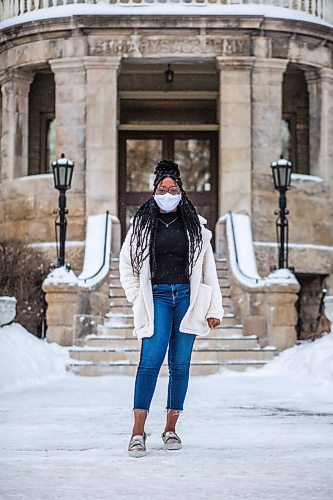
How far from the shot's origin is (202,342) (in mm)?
18469

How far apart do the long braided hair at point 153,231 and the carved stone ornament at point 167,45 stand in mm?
18021

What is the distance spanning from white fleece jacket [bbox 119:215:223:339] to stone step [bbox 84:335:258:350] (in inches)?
416

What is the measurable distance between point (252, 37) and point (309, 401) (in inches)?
602

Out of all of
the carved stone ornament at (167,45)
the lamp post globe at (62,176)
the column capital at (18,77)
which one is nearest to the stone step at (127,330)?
the lamp post globe at (62,176)

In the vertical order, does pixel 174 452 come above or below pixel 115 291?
below

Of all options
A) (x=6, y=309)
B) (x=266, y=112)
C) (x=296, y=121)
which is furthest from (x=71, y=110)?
(x=6, y=309)

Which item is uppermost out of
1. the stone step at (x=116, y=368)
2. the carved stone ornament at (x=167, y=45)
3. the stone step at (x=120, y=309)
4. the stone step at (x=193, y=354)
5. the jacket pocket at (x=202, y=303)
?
the carved stone ornament at (x=167, y=45)

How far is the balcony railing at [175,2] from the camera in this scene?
25716mm

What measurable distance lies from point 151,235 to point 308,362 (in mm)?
8328

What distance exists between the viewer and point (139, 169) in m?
28.4

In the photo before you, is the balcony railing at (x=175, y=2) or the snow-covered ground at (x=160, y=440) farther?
the balcony railing at (x=175, y=2)

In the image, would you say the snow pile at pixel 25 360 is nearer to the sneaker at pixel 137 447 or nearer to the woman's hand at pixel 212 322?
the woman's hand at pixel 212 322

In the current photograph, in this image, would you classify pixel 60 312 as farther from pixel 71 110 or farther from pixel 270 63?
pixel 270 63

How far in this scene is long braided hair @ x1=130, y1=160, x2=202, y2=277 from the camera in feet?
25.4
